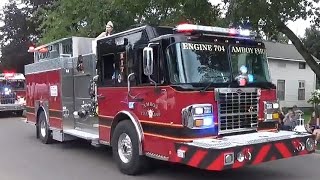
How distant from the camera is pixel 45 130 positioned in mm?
12359

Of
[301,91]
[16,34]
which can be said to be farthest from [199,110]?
[16,34]

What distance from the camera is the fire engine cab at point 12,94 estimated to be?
78.4 ft

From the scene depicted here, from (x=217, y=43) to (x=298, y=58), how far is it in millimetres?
23991

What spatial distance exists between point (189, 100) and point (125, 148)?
198 centimetres

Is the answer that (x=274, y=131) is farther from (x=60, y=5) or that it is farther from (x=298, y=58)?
(x=298, y=58)

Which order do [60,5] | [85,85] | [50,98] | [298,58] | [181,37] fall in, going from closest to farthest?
[181,37] < [85,85] < [50,98] < [60,5] < [298,58]

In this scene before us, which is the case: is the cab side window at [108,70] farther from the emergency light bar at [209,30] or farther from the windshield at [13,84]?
the windshield at [13,84]

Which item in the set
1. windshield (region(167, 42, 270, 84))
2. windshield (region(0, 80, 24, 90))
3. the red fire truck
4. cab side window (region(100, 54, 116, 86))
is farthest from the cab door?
windshield (region(0, 80, 24, 90))

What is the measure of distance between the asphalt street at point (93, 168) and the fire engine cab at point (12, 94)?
12900 mm

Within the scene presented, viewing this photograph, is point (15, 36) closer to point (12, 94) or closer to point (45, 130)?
point (12, 94)

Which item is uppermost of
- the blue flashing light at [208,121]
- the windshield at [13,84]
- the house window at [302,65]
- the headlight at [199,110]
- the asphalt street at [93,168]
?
the house window at [302,65]

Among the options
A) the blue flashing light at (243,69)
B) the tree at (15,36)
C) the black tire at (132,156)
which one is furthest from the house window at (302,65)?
the black tire at (132,156)

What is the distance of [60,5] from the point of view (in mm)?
20328

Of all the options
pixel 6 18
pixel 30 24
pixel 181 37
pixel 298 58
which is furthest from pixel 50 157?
pixel 6 18
